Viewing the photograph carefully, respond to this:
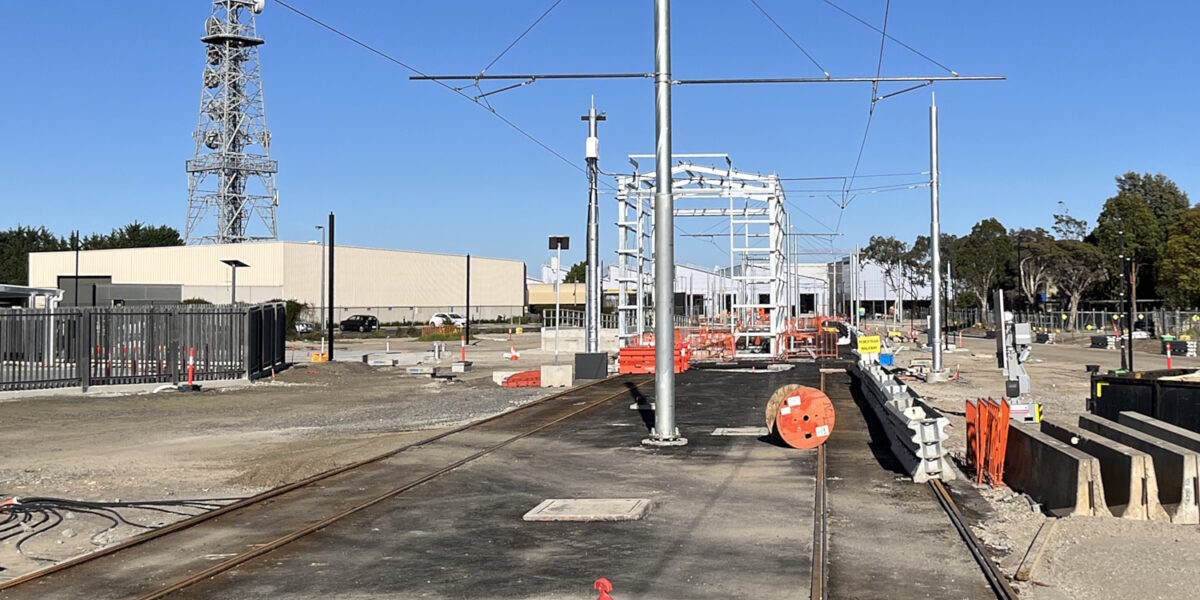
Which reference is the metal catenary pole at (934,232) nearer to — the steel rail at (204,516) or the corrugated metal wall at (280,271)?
the steel rail at (204,516)

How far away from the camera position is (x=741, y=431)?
19297mm

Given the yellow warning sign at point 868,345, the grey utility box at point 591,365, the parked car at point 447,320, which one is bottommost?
the grey utility box at point 591,365

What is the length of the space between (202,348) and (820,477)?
79.3 ft

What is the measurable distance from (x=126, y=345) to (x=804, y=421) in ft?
71.7

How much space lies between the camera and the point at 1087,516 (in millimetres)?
10750

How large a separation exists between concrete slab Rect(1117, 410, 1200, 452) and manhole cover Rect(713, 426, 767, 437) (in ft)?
19.6

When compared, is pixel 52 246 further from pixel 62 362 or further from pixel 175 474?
pixel 175 474

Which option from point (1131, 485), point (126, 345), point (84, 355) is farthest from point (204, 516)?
point (126, 345)

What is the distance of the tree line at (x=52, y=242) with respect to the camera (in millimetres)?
126875

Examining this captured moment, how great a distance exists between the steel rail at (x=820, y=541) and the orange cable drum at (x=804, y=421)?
2375 millimetres

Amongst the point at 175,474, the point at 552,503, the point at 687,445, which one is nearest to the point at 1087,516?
the point at 552,503

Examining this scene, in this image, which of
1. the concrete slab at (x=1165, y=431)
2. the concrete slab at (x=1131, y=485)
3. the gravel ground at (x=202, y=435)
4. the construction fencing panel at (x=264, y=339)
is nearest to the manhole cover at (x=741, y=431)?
the gravel ground at (x=202, y=435)

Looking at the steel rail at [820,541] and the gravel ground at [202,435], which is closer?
the steel rail at [820,541]

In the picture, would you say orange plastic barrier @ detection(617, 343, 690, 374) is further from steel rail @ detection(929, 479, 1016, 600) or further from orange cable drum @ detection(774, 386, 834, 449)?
steel rail @ detection(929, 479, 1016, 600)
